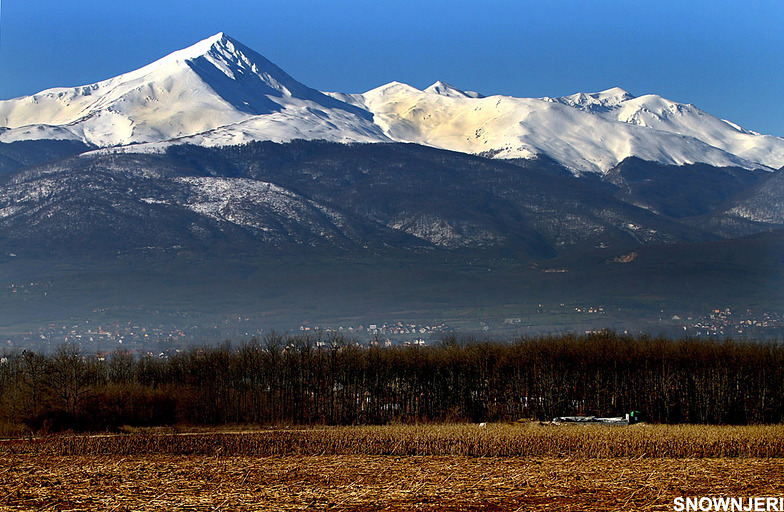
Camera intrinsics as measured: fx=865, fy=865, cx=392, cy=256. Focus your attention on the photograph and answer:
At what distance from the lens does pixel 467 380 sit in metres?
98.4

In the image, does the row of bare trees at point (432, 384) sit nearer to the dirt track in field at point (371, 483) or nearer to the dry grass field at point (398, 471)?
the dry grass field at point (398, 471)

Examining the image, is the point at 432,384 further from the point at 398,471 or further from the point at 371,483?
the point at 371,483

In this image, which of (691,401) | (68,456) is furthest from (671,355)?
(68,456)

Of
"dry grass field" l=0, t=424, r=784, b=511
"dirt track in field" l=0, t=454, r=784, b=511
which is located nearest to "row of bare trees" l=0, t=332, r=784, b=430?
"dry grass field" l=0, t=424, r=784, b=511

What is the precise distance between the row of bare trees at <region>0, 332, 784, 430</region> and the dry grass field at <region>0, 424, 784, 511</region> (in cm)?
3364

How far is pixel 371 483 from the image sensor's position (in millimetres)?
34312

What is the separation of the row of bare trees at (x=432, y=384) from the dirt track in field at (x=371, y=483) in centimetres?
4362

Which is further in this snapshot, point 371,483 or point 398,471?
point 398,471

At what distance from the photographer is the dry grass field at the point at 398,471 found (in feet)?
98.0

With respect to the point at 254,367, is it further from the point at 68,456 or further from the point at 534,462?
the point at 534,462

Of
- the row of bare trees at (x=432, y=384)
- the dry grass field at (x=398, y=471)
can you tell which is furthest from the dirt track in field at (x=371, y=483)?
the row of bare trees at (x=432, y=384)

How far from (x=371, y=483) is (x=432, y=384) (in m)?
64.9

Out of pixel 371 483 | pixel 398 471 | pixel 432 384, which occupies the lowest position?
pixel 398 471

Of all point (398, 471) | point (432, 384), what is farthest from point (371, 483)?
point (432, 384)
